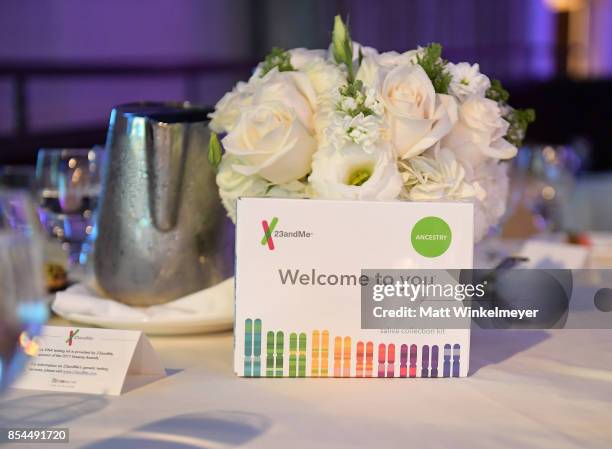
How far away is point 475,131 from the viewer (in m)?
1.16

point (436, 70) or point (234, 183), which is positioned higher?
point (436, 70)

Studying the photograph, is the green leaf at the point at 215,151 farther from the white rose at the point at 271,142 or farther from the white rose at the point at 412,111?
the white rose at the point at 412,111

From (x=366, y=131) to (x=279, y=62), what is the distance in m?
0.24

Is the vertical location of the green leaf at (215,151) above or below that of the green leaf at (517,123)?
below

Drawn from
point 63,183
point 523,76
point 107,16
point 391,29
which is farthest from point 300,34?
point 63,183

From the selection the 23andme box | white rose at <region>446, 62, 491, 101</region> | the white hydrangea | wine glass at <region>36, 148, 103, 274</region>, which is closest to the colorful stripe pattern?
the 23andme box

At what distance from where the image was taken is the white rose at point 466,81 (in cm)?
116

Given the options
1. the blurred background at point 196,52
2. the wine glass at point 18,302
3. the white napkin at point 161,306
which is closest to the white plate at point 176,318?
the white napkin at point 161,306

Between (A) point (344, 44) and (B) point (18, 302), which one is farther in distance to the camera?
(A) point (344, 44)

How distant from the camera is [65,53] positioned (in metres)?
8.28

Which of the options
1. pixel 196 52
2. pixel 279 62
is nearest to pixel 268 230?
pixel 279 62

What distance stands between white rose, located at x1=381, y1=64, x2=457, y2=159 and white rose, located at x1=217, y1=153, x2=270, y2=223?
0.19 m

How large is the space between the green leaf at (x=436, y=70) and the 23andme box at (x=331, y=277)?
192 millimetres

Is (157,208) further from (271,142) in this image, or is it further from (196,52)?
(196,52)
